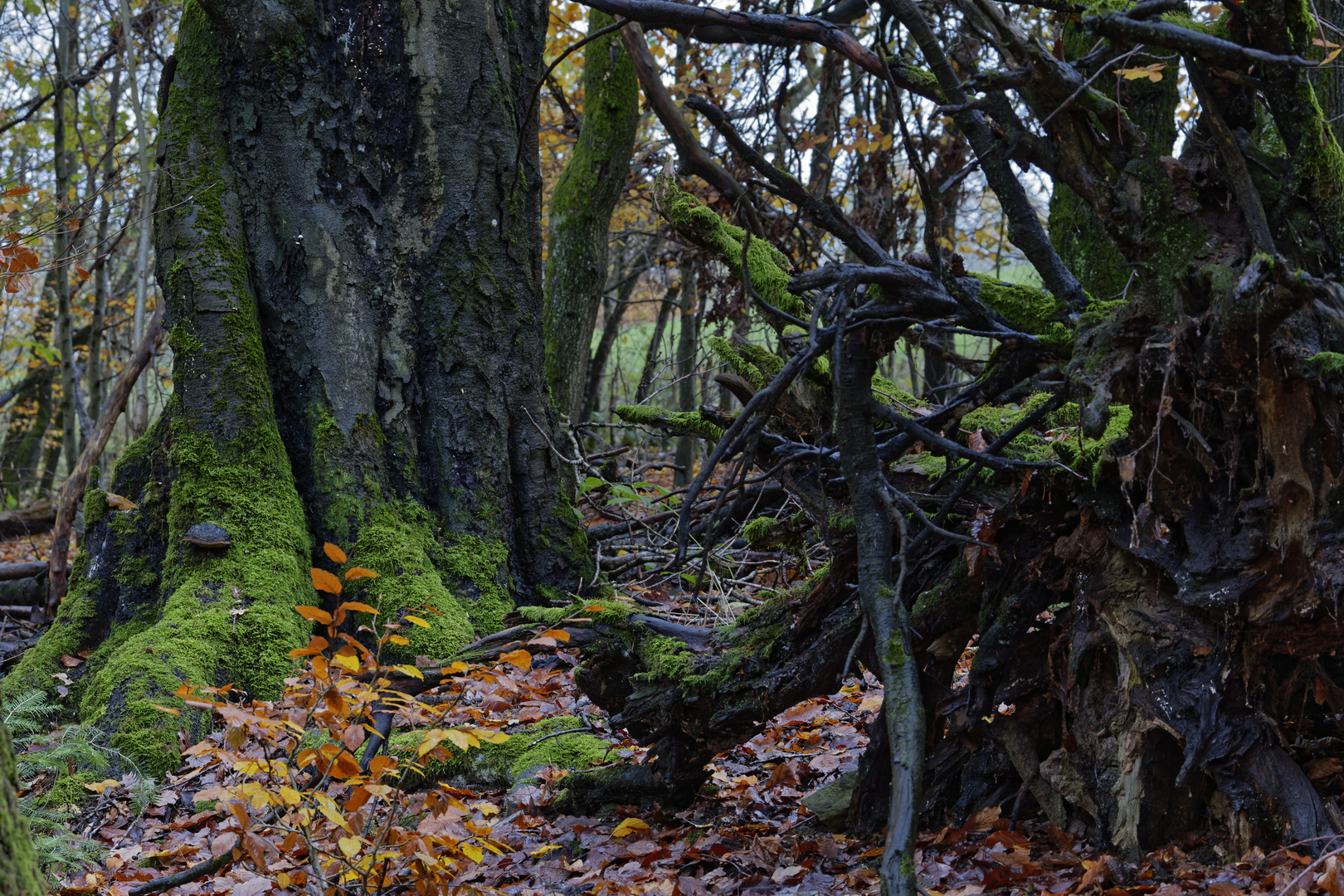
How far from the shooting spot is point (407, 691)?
12.9 ft

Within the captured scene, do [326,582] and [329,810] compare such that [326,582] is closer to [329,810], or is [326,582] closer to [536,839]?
[329,810]

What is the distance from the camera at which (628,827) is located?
335 cm

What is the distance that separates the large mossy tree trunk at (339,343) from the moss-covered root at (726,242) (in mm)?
1295

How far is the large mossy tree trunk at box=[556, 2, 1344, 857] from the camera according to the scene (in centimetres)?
219

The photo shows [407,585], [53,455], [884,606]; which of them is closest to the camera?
[884,606]

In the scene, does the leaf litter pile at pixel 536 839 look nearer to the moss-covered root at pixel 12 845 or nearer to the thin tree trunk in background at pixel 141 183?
the moss-covered root at pixel 12 845

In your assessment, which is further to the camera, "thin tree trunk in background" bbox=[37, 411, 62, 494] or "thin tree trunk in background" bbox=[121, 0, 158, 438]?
"thin tree trunk in background" bbox=[37, 411, 62, 494]

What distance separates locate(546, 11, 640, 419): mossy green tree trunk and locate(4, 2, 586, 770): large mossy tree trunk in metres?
2.77

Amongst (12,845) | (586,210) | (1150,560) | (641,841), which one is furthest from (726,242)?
(586,210)

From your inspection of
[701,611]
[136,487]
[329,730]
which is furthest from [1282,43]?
[136,487]

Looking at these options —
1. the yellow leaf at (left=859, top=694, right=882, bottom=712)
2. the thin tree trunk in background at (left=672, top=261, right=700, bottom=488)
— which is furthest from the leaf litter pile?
the thin tree trunk in background at (left=672, top=261, right=700, bottom=488)

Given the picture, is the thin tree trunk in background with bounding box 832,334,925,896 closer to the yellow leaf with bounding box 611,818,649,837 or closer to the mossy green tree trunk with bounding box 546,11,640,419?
the yellow leaf with bounding box 611,818,649,837

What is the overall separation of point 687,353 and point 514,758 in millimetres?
9498

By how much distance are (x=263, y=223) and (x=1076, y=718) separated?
16.1 ft
